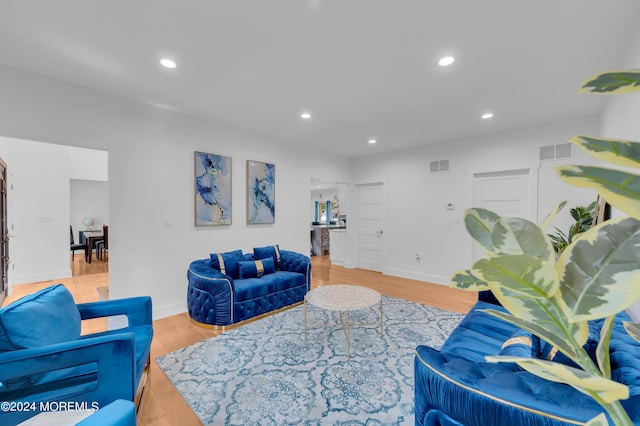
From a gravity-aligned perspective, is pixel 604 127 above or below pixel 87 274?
above

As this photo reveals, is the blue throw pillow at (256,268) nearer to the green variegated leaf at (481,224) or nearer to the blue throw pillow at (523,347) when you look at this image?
the blue throw pillow at (523,347)

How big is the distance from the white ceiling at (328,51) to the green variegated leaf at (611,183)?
1.74 metres

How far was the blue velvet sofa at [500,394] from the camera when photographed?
770 mm

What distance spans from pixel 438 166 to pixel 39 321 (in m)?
5.31

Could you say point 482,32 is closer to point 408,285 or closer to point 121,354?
point 121,354

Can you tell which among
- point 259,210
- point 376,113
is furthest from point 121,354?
point 376,113

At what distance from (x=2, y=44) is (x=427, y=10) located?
10.5ft

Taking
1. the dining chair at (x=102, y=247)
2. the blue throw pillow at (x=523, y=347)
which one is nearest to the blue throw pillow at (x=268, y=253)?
the blue throw pillow at (x=523, y=347)

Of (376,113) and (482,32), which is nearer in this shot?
(482,32)

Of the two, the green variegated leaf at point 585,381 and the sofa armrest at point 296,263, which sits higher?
the green variegated leaf at point 585,381

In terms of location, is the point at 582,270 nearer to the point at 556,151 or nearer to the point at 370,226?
the point at 556,151

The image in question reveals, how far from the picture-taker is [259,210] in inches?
171

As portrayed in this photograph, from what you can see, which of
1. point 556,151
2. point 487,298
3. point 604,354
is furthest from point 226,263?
point 556,151

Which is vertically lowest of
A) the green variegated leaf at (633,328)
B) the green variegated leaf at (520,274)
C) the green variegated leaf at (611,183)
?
the green variegated leaf at (633,328)
